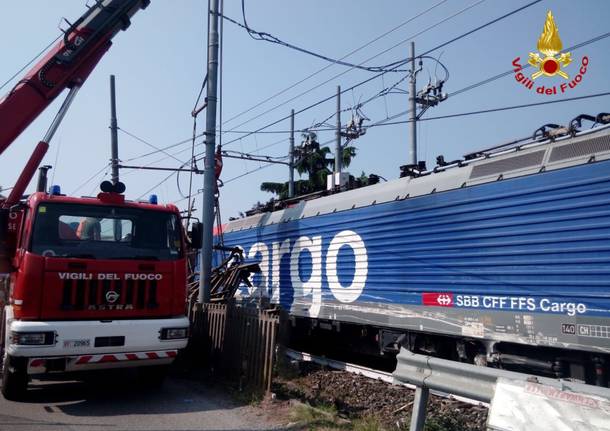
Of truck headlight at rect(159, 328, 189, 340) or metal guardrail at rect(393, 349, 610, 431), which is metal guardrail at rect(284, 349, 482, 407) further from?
truck headlight at rect(159, 328, 189, 340)

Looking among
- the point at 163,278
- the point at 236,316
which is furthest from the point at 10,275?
the point at 236,316

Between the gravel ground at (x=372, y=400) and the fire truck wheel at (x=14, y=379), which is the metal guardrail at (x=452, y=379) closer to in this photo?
the gravel ground at (x=372, y=400)

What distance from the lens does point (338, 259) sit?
9.74 metres

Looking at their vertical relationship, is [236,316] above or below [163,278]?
below

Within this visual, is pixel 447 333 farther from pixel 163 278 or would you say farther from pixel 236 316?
pixel 163 278

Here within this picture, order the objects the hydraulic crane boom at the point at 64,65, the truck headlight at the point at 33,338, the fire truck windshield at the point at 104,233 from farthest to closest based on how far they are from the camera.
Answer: the hydraulic crane boom at the point at 64,65
the fire truck windshield at the point at 104,233
the truck headlight at the point at 33,338

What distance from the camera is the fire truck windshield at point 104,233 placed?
672cm

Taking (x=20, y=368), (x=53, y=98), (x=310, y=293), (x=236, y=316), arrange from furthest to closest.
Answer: (x=310, y=293), (x=53, y=98), (x=236, y=316), (x=20, y=368)

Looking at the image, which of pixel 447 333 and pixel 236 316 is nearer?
pixel 447 333

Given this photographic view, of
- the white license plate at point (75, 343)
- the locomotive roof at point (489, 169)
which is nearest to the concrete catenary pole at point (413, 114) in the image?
the locomotive roof at point (489, 169)

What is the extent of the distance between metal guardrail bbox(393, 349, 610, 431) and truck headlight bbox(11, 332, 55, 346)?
13.3ft

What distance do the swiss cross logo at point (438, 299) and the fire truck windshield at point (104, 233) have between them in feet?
11.5

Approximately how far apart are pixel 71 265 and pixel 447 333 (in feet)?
16.2

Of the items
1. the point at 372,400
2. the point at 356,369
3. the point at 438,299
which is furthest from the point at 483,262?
the point at 356,369
